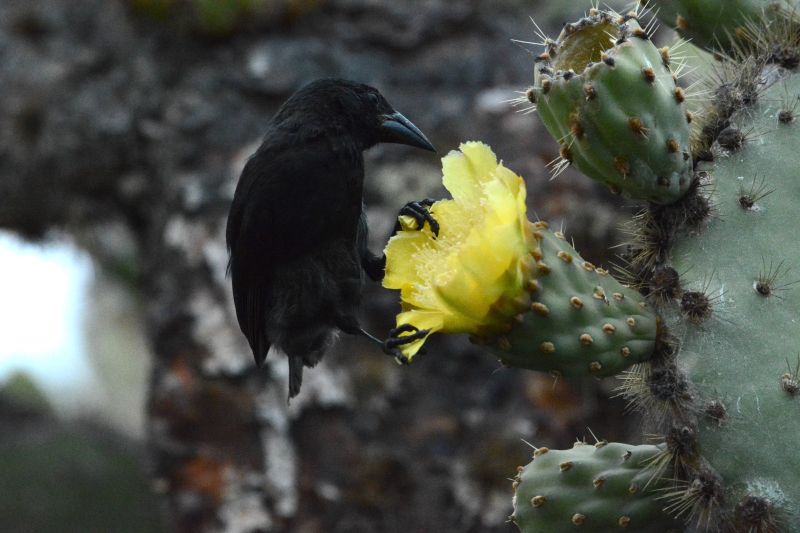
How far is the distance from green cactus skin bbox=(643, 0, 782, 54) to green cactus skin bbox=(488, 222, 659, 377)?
2.38ft

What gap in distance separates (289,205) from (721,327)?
1.19 m

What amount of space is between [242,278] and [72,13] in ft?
12.6

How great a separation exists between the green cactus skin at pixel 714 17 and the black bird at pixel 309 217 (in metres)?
0.64

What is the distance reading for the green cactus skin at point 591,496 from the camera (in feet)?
6.55

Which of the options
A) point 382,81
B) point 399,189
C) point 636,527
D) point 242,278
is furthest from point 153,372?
point 636,527

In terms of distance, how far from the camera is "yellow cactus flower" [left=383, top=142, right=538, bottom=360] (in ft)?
5.79

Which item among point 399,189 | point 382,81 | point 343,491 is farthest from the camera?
point 382,81

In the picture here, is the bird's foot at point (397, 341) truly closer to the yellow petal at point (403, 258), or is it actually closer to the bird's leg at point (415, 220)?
the bird's leg at point (415, 220)

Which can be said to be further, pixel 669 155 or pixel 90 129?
pixel 90 129

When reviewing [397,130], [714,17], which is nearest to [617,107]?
[714,17]

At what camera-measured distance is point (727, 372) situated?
1.90 meters

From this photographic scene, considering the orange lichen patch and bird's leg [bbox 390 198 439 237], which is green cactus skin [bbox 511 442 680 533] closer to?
bird's leg [bbox 390 198 439 237]

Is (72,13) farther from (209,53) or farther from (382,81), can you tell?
(382,81)

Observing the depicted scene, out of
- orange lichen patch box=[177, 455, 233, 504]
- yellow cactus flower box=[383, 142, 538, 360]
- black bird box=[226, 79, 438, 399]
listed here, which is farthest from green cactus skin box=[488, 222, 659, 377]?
orange lichen patch box=[177, 455, 233, 504]
